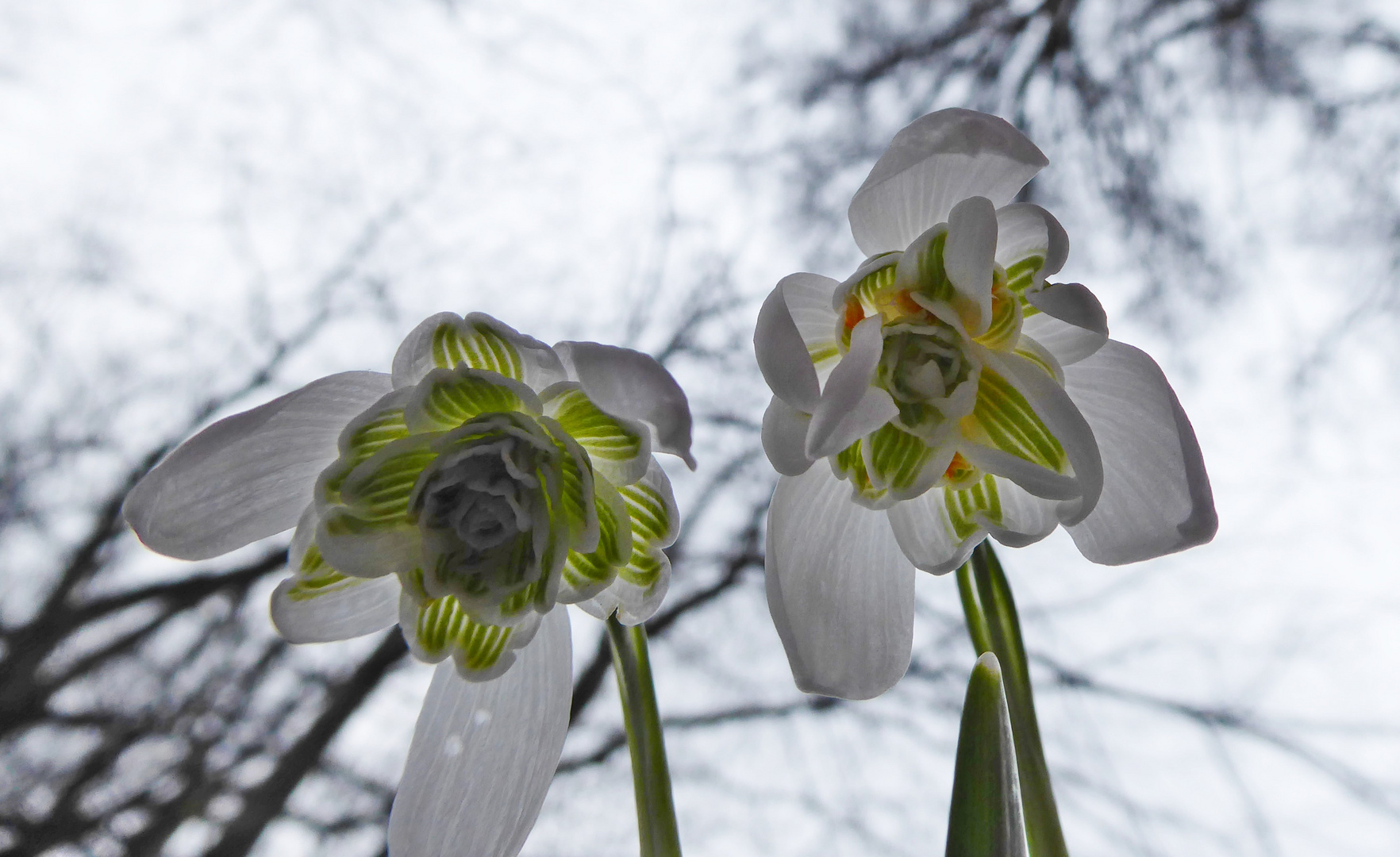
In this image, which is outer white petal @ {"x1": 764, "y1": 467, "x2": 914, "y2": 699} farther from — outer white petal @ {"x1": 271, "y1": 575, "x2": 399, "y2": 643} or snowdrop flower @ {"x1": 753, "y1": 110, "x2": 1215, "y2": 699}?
outer white petal @ {"x1": 271, "y1": 575, "x2": 399, "y2": 643}

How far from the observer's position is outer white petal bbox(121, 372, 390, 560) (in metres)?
0.28

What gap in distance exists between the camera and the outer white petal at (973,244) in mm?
294

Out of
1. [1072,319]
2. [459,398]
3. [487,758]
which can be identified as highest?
[1072,319]

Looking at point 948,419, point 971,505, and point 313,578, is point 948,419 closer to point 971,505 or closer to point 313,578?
point 971,505

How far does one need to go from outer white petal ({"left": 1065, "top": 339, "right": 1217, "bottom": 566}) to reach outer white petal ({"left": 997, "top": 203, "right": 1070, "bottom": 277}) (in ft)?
0.12

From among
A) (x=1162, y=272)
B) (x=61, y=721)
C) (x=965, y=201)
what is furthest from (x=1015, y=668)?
(x=61, y=721)

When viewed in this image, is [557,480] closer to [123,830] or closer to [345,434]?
[345,434]

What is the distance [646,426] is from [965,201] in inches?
5.0

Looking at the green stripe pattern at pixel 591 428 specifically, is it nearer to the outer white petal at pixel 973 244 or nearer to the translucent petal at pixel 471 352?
the translucent petal at pixel 471 352

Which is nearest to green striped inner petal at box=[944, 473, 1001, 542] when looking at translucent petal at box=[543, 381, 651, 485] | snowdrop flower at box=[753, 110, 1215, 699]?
snowdrop flower at box=[753, 110, 1215, 699]

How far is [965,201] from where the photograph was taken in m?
0.30

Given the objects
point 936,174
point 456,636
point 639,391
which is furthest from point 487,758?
point 936,174

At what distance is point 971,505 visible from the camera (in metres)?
0.32

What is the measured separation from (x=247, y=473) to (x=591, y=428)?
11 centimetres
